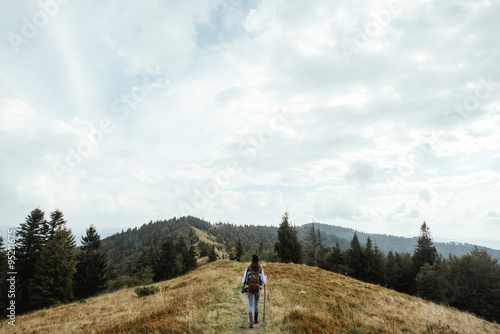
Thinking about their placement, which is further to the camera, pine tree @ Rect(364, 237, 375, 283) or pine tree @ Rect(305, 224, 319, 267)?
pine tree @ Rect(364, 237, 375, 283)

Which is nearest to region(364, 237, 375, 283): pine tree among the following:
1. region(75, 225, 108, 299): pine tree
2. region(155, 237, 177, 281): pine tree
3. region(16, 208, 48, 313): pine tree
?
region(155, 237, 177, 281): pine tree

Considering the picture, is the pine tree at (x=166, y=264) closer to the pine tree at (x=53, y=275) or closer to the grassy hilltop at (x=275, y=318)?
the pine tree at (x=53, y=275)

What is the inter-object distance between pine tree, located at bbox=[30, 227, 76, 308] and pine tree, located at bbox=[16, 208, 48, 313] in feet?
4.37

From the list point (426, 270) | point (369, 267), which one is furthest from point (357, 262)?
point (426, 270)

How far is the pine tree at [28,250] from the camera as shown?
30.8 m

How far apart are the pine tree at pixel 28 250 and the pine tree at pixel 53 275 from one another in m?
1.33

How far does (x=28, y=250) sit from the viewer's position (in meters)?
33.6

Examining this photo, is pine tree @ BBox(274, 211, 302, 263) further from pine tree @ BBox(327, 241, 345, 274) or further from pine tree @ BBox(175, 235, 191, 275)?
pine tree @ BBox(175, 235, 191, 275)

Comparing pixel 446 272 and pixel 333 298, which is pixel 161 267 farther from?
pixel 446 272

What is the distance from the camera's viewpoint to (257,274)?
32.5 feet

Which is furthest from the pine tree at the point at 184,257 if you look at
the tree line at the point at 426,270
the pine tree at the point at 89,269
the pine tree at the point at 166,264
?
the tree line at the point at 426,270

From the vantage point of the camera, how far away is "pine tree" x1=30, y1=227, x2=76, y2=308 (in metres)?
30.0

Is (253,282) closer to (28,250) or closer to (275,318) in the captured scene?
(275,318)

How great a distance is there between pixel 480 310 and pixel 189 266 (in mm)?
65812
